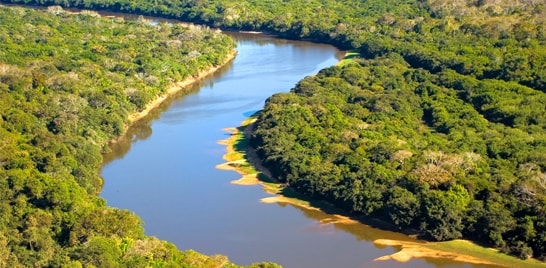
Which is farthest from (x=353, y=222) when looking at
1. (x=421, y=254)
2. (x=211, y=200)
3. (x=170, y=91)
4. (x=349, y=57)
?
(x=349, y=57)

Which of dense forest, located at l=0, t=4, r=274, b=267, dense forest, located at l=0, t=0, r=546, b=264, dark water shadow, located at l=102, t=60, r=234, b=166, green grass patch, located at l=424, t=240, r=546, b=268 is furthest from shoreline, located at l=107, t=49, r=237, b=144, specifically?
green grass patch, located at l=424, t=240, r=546, b=268

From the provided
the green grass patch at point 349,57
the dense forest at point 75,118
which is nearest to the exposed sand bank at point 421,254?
the dense forest at point 75,118

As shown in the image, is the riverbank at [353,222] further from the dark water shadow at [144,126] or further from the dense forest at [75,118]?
the dense forest at [75,118]

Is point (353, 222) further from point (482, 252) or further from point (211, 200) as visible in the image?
point (211, 200)

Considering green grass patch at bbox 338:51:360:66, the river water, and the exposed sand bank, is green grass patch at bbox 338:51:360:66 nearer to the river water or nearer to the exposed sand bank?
the river water

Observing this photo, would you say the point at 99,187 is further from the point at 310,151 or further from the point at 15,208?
the point at 310,151
